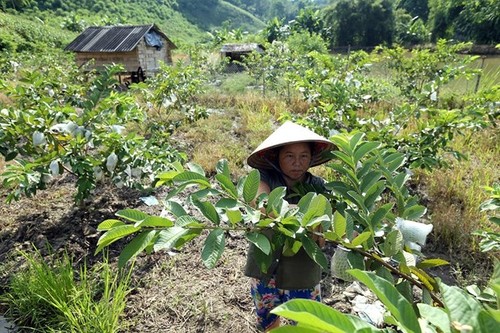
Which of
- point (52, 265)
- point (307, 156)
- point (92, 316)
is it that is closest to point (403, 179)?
point (307, 156)

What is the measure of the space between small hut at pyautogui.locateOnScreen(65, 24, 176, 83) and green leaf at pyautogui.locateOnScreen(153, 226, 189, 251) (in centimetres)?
1224

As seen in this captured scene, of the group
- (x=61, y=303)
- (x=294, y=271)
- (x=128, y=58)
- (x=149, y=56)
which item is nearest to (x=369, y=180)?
(x=294, y=271)

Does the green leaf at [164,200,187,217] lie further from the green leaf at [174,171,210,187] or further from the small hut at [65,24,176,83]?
the small hut at [65,24,176,83]

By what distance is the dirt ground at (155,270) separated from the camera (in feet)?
6.10

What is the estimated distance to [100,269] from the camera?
7.06 ft

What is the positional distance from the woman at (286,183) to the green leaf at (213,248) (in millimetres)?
644

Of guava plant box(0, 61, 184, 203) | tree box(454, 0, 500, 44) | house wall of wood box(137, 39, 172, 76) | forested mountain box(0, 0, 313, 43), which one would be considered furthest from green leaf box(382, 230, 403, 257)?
forested mountain box(0, 0, 313, 43)

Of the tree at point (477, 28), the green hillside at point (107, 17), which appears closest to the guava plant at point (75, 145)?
the green hillside at point (107, 17)

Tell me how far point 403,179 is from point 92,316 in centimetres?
152

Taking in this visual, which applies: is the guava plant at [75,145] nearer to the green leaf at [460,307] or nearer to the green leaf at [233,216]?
the green leaf at [233,216]

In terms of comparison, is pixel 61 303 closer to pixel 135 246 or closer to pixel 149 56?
pixel 135 246

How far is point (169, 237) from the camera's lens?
582 mm

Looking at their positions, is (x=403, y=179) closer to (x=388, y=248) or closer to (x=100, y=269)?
(x=388, y=248)

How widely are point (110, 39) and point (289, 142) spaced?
13.0 metres
